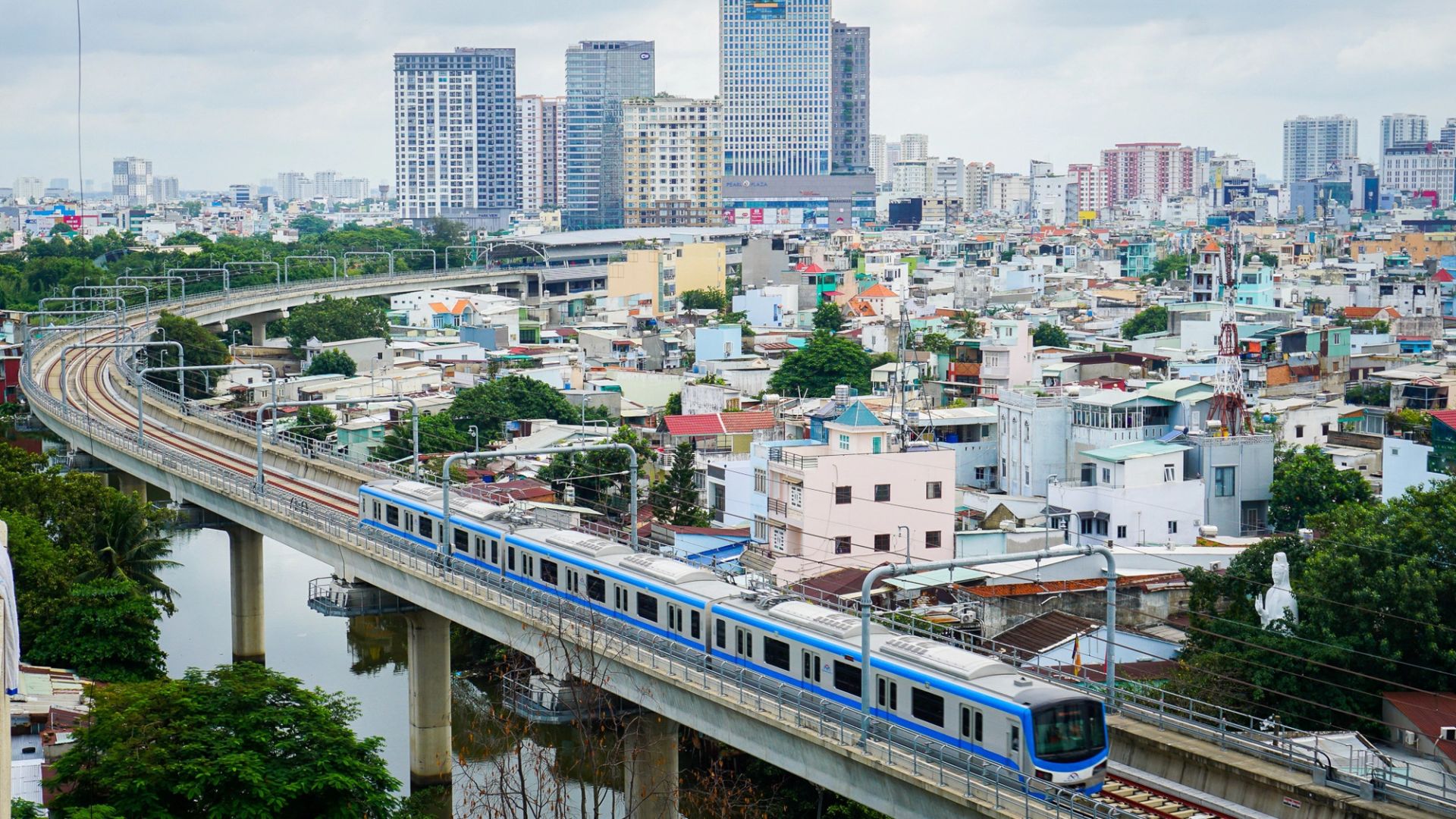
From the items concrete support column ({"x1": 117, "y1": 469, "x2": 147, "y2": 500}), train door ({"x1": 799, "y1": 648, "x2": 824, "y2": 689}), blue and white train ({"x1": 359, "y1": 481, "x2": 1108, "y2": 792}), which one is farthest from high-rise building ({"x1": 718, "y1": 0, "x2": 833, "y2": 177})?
train door ({"x1": 799, "y1": 648, "x2": 824, "y2": 689})

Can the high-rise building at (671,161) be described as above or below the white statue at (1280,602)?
above

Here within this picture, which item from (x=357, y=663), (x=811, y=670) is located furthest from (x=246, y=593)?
(x=811, y=670)

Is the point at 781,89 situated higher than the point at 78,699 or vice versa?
the point at 781,89

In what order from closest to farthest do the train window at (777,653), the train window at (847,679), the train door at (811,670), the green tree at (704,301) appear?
the train window at (847,679)
the train door at (811,670)
the train window at (777,653)
the green tree at (704,301)

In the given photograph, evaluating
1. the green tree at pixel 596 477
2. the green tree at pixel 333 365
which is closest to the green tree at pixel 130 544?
the green tree at pixel 596 477

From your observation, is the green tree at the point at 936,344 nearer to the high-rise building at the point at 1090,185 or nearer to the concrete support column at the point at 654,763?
the concrete support column at the point at 654,763

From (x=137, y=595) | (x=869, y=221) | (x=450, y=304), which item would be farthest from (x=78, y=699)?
(x=869, y=221)

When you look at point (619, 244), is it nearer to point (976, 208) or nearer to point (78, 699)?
point (78, 699)
